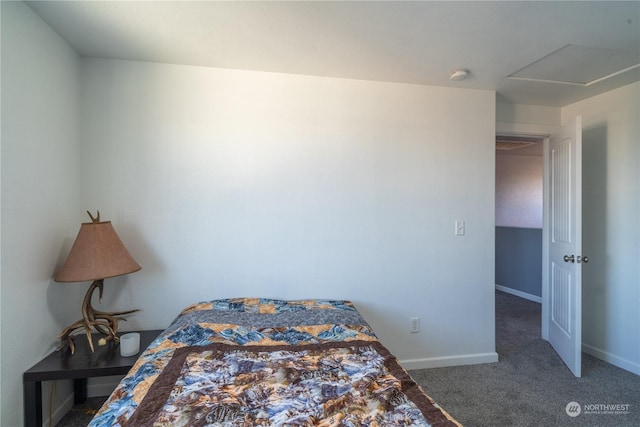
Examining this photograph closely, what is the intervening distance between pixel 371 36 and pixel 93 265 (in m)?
2.05

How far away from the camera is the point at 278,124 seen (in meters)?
2.23

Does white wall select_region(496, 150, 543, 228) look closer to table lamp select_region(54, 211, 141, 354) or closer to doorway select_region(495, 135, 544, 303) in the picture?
doorway select_region(495, 135, 544, 303)

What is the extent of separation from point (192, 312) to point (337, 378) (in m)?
1.07

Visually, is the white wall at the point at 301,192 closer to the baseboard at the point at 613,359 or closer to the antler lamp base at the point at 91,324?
the antler lamp base at the point at 91,324

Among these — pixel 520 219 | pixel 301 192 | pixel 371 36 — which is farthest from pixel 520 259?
pixel 371 36

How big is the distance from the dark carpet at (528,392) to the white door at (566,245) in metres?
0.17

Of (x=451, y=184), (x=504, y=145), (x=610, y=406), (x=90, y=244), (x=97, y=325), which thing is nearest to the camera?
(x=90, y=244)

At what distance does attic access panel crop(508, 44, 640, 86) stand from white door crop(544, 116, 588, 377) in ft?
1.10

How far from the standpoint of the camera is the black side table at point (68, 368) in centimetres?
149

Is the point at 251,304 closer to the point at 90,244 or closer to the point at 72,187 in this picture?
the point at 90,244

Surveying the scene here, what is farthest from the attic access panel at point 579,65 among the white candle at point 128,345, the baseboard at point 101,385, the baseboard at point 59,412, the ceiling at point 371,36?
the baseboard at point 59,412

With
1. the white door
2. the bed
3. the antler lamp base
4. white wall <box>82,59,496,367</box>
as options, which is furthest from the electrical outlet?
the antler lamp base

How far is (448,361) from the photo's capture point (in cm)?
247

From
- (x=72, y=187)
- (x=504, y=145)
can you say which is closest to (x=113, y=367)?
(x=72, y=187)
